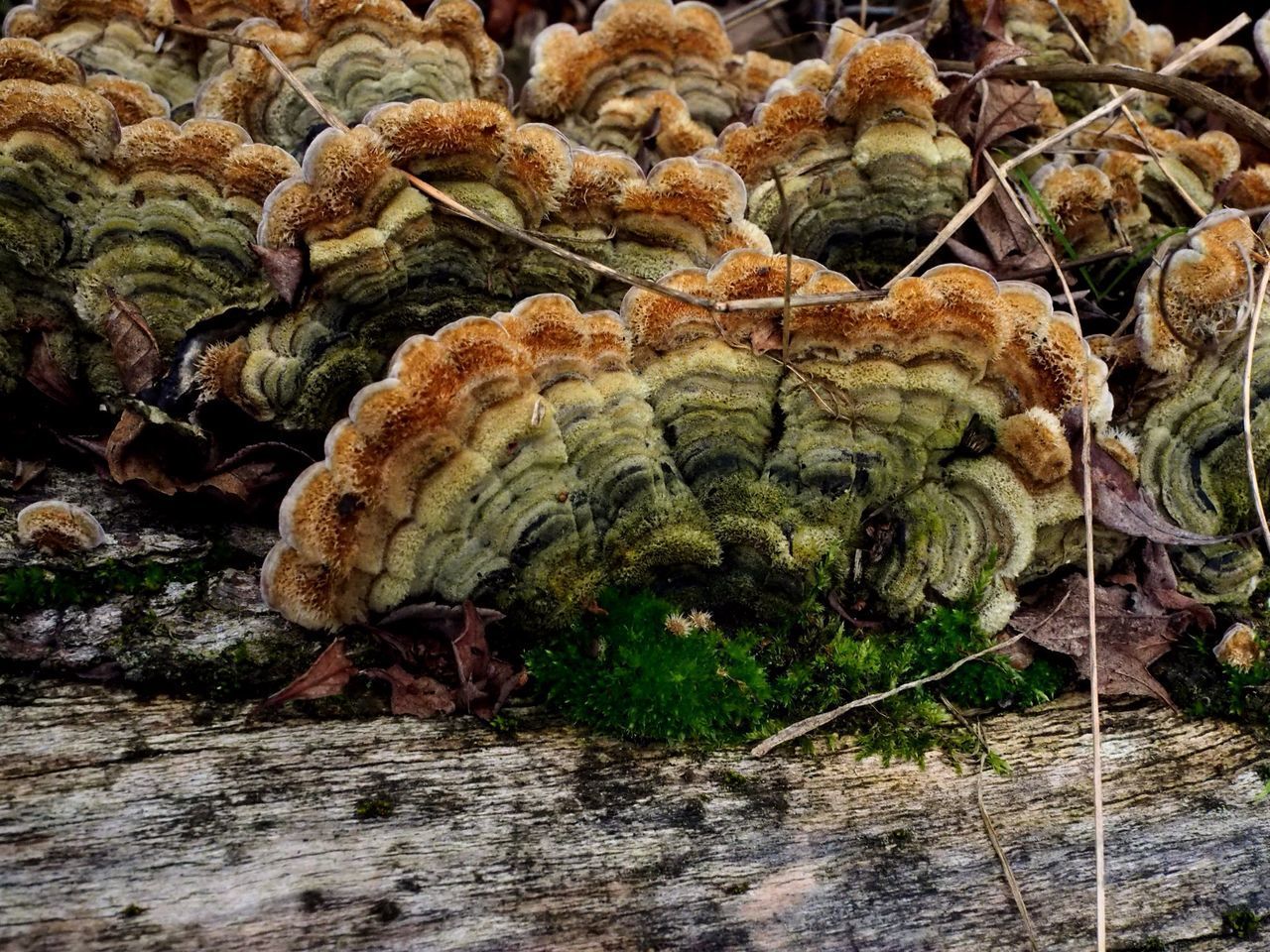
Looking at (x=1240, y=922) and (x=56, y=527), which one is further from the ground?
(x=56, y=527)

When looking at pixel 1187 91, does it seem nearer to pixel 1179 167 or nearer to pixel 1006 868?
pixel 1179 167

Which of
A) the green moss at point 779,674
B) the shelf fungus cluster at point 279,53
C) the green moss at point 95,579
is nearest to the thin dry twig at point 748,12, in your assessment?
the shelf fungus cluster at point 279,53

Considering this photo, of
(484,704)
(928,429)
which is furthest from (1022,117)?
(484,704)

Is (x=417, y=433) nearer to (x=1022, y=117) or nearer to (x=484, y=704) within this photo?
(x=484, y=704)

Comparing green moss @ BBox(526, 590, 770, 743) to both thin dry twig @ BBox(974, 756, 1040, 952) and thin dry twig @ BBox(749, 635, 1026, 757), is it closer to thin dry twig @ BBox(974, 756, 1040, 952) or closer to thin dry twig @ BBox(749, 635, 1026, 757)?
thin dry twig @ BBox(749, 635, 1026, 757)

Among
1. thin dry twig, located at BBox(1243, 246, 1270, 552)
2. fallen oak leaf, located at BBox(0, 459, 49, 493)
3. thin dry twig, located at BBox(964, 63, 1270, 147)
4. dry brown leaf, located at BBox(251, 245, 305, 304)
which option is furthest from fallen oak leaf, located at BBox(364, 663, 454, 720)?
thin dry twig, located at BBox(964, 63, 1270, 147)

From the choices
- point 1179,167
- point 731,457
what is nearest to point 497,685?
point 731,457
